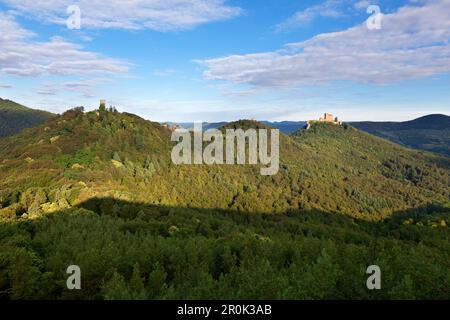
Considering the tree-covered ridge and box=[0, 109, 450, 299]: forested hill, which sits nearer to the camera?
A: the tree-covered ridge

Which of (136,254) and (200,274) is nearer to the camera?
(200,274)

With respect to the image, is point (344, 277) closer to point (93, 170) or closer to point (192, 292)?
point (192, 292)

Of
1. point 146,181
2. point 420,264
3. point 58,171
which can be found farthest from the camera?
point 146,181

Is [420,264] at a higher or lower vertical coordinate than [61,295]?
higher

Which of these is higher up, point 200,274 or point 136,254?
point 200,274

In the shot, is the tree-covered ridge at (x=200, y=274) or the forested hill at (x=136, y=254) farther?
the forested hill at (x=136, y=254)

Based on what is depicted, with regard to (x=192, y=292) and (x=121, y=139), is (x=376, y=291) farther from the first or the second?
(x=121, y=139)
